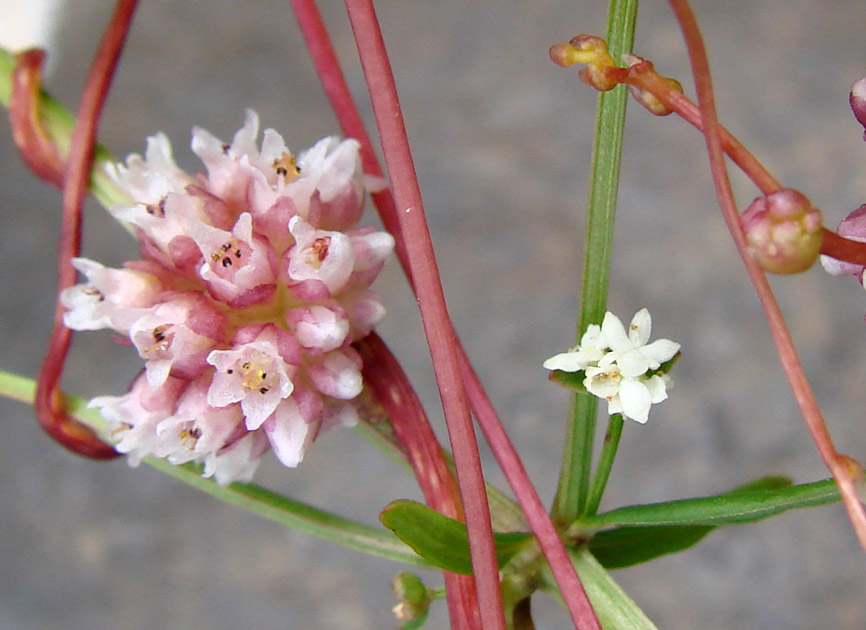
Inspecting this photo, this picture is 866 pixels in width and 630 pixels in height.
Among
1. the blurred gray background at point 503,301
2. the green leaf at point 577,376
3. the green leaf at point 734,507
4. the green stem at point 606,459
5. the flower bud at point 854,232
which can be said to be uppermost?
the blurred gray background at point 503,301

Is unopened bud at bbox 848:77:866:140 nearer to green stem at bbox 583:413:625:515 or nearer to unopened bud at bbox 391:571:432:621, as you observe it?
green stem at bbox 583:413:625:515

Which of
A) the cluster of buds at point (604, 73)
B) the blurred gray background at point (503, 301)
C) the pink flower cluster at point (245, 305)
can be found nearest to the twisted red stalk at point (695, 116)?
the cluster of buds at point (604, 73)

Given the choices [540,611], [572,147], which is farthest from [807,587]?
[572,147]

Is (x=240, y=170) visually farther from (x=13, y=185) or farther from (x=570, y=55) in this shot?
(x=13, y=185)

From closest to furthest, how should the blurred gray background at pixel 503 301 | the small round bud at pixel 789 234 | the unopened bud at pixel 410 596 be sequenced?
1. the small round bud at pixel 789 234
2. the unopened bud at pixel 410 596
3. the blurred gray background at pixel 503 301

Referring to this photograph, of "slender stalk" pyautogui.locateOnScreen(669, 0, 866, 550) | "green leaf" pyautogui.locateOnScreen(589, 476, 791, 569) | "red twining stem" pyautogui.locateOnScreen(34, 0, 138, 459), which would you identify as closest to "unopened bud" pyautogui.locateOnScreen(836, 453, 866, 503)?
"slender stalk" pyautogui.locateOnScreen(669, 0, 866, 550)

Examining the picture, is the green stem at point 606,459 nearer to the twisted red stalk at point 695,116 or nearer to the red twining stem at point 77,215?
the twisted red stalk at point 695,116
